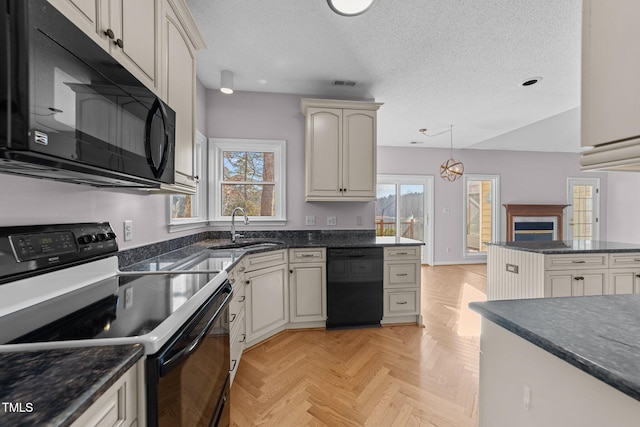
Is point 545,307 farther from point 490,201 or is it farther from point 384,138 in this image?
point 490,201

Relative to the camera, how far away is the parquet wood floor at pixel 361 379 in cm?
162

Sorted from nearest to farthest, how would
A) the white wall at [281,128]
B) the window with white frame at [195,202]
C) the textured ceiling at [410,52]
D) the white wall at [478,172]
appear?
the textured ceiling at [410,52], the window with white frame at [195,202], the white wall at [281,128], the white wall at [478,172]

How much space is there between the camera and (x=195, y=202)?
2.89 meters

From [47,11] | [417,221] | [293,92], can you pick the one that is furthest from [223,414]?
[417,221]

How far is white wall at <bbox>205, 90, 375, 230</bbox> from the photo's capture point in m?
3.16

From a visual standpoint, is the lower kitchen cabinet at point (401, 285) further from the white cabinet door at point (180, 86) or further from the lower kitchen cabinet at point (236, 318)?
the white cabinet door at point (180, 86)

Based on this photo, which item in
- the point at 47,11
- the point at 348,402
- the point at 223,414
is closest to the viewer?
the point at 47,11

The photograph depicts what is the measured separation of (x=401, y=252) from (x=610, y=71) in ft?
7.77

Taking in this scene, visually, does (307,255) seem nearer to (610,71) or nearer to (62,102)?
(62,102)

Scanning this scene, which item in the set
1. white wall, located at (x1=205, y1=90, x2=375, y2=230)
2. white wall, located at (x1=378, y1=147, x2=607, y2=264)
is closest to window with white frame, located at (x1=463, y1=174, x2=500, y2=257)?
white wall, located at (x1=378, y1=147, x2=607, y2=264)

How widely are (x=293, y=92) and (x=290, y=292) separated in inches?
90.7

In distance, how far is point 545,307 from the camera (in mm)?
973

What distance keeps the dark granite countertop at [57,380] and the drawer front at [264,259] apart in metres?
1.61

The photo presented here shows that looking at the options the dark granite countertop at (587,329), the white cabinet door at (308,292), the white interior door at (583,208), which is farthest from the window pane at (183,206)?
the white interior door at (583,208)
